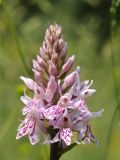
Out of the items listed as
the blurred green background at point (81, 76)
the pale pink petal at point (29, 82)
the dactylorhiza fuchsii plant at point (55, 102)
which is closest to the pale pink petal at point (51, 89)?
the dactylorhiza fuchsii plant at point (55, 102)

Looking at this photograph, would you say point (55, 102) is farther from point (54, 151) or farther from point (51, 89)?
point (54, 151)

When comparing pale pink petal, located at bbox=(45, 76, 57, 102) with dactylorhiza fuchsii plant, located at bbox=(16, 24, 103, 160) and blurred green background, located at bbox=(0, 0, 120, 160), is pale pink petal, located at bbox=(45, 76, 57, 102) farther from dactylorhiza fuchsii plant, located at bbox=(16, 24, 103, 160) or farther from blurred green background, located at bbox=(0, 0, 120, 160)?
blurred green background, located at bbox=(0, 0, 120, 160)

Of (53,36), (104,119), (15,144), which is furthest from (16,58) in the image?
(53,36)

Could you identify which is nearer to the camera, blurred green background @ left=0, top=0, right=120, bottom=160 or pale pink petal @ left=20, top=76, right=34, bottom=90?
pale pink petal @ left=20, top=76, right=34, bottom=90

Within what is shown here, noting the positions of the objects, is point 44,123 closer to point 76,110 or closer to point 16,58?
point 76,110

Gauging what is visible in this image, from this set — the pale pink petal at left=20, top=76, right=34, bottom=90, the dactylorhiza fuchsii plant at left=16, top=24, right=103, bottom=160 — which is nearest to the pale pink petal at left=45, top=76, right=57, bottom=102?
the dactylorhiza fuchsii plant at left=16, top=24, right=103, bottom=160

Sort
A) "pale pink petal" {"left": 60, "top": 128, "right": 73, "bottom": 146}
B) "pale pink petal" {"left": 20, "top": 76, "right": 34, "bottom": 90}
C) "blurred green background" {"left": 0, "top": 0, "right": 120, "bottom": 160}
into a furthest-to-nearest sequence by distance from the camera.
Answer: "blurred green background" {"left": 0, "top": 0, "right": 120, "bottom": 160} < "pale pink petal" {"left": 20, "top": 76, "right": 34, "bottom": 90} < "pale pink petal" {"left": 60, "top": 128, "right": 73, "bottom": 146}

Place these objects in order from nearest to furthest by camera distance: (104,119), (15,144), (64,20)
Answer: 1. (15,144)
2. (104,119)
3. (64,20)

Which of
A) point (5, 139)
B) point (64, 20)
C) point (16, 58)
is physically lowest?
point (5, 139)
